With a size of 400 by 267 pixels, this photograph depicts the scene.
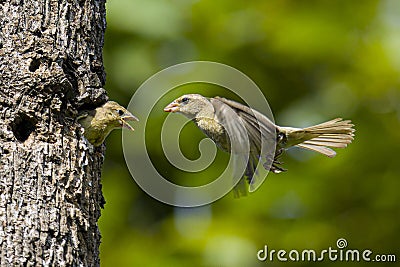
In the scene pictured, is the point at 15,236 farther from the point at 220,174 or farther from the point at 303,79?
the point at 303,79

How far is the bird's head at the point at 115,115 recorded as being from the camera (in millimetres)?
3236

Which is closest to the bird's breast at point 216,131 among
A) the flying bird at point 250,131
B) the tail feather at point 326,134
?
the flying bird at point 250,131

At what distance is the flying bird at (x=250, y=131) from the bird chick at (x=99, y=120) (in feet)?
2.07

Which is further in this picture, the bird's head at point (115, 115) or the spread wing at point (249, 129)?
the spread wing at point (249, 129)

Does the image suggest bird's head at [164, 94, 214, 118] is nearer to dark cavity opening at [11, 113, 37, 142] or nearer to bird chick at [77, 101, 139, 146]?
bird chick at [77, 101, 139, 146]

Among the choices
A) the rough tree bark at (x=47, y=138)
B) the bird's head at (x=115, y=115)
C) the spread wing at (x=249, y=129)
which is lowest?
the rough tree bark at (x=47, y=138)

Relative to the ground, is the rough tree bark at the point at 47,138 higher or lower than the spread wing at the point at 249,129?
lower

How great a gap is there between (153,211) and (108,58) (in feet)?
3.83

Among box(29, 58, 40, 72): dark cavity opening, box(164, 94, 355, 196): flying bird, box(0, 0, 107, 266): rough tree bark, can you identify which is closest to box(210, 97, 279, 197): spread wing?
box(164, 94, 355, 196): flying bird

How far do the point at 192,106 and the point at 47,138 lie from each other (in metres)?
1.43

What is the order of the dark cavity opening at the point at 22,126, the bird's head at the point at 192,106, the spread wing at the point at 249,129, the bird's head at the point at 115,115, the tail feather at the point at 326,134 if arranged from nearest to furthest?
the dark cavity opening at the point at 22,126, the bird's head at the point at 115,115, the spread wing at the point at 249,129, the bird's head at the point at 192,106, the tail feather at the point at 326,134

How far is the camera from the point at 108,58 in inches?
225

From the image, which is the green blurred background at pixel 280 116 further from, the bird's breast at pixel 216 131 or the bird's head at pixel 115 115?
the bird's head at pixel 115 115

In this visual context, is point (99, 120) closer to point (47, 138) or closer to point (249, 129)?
point (47, 138)
